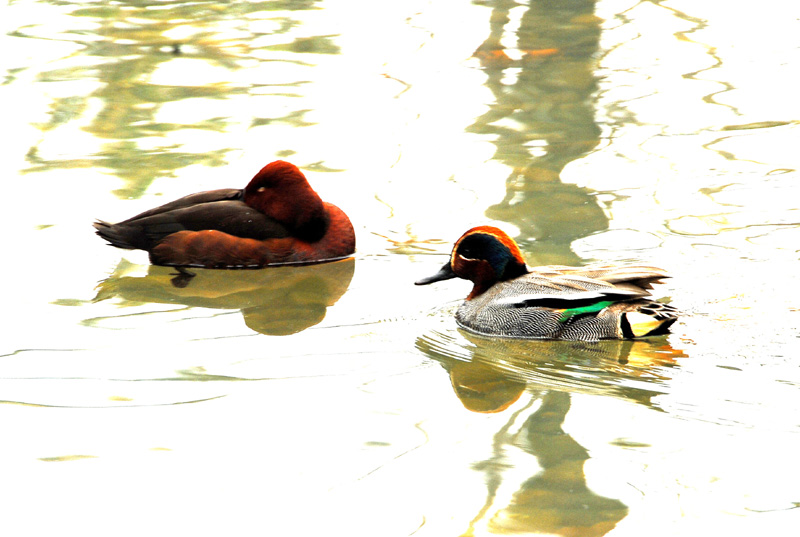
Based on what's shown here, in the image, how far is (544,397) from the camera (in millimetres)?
6012

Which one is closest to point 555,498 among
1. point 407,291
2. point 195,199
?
point 407,291

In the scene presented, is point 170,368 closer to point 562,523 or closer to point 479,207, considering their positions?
point 562,523

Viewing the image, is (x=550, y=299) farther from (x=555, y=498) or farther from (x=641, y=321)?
(x=555, y=498)

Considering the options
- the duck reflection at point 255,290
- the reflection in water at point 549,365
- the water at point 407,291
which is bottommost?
the duck reflection at point 255,290

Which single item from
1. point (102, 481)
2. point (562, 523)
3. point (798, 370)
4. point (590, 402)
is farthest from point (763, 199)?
point (102, 481)

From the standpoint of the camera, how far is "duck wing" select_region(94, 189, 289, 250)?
835 cm

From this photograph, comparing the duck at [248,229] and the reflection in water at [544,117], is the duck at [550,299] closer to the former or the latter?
the reflection in water at [544,117]

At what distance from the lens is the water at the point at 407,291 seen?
5070mm

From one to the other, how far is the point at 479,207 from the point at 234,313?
2.62 m

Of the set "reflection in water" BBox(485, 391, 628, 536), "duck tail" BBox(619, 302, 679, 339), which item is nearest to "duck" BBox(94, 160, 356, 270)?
"duck tail" BBox(619, 302, 679, 339)

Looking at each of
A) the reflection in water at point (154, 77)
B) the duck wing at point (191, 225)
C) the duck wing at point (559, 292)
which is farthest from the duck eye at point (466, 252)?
the reflection in water at point (154, 77)

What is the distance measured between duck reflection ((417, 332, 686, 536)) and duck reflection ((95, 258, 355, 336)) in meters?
1.15

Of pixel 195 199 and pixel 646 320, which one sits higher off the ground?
pixel 195 199

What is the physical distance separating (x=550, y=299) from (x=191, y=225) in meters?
3.14
